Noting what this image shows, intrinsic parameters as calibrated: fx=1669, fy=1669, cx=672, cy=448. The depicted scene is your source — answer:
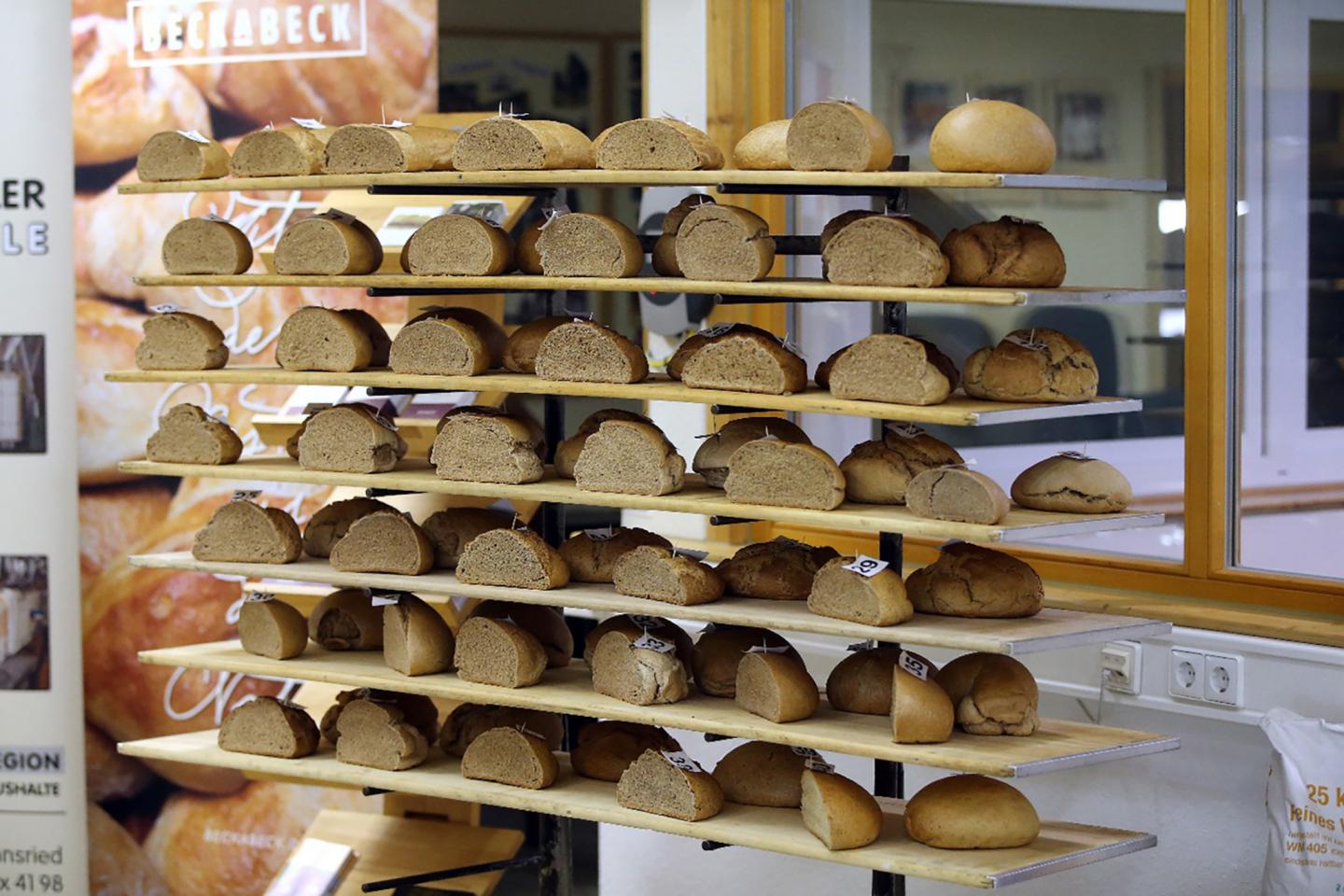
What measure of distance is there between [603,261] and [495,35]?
218 centimetres

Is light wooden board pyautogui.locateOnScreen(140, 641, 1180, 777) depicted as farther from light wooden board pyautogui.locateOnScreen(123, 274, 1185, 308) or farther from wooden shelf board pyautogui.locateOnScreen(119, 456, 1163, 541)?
light wooden board pyautogui.locateOnScreen(123, 274, 1185, 308)

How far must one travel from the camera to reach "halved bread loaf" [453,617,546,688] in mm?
3133

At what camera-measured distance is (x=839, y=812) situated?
9.00 feet

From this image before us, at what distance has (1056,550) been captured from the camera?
363cm

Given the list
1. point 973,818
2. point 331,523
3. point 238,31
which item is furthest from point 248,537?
point 238,31

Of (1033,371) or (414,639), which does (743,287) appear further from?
(414,639)

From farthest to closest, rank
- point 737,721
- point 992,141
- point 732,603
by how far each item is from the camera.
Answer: point 732,603
point 737,721
point 992,141

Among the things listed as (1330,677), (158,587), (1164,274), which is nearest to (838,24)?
(1164,274)

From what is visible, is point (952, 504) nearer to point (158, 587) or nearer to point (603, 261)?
point (603, 261)

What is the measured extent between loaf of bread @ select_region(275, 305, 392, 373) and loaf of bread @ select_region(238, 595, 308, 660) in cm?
49

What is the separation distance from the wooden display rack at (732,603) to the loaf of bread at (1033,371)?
0.03 meters

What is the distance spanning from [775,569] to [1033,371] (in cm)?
61

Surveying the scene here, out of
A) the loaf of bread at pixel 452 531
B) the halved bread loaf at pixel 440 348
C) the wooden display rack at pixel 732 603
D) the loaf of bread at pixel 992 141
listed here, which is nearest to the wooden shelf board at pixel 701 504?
the wooden display rack at pixel 732 603

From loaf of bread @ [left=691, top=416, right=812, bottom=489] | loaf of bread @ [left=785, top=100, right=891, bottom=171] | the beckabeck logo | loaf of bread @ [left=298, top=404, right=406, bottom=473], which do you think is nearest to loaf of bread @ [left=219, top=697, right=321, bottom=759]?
loaf of bread @ [left=298, top=404, right=406, bottom=473]
